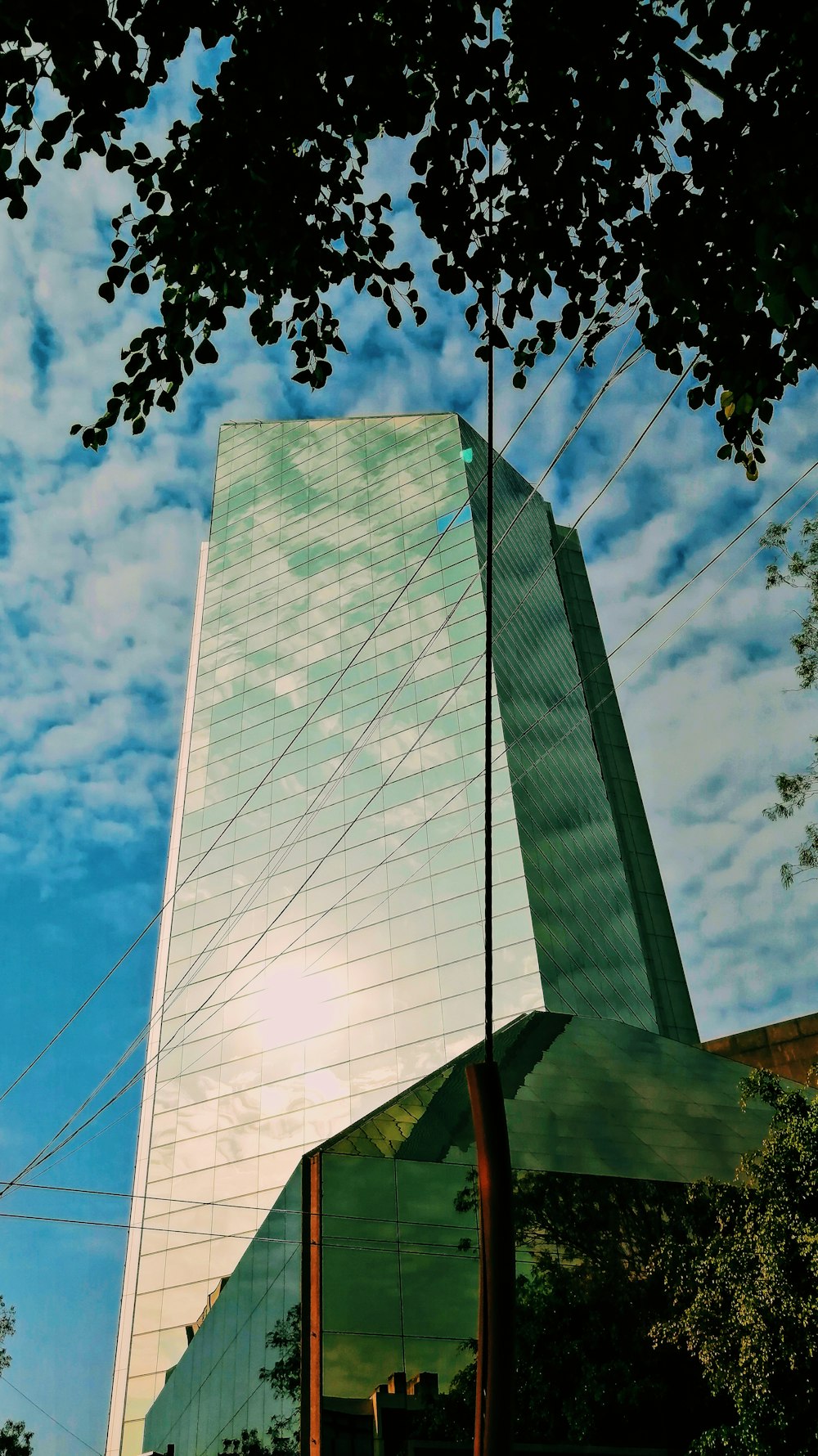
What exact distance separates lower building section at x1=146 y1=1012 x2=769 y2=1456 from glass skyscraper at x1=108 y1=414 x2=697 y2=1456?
8.16m

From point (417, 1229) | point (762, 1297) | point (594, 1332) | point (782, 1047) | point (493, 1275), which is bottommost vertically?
point (493, 1275)

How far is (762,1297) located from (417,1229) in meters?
4.79

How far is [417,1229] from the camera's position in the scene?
15.8 metres

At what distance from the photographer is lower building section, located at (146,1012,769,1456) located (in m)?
14.4

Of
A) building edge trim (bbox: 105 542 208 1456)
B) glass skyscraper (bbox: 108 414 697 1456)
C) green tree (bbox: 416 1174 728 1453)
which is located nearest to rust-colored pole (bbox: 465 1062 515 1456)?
green tree (bbox: 416 1174 728 1453)

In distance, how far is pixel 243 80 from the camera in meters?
6.23

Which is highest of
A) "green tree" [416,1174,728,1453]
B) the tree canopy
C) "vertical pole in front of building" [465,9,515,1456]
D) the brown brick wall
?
the brown brick wall

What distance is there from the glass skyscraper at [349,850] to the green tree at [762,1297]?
1172 cm

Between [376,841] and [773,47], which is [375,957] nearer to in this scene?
[376,841]

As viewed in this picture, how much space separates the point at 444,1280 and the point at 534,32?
1513 centimetres

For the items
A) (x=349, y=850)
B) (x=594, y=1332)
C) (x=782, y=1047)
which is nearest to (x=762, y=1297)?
(x=594, y=1332)

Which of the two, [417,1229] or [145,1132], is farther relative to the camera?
[145,1132]

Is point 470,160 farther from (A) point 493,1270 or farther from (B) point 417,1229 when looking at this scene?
(B) point 417,1229

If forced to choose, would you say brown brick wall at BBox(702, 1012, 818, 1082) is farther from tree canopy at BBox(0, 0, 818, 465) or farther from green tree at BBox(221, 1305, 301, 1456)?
tree canopy at BBox(0, 0, 818, 465)
